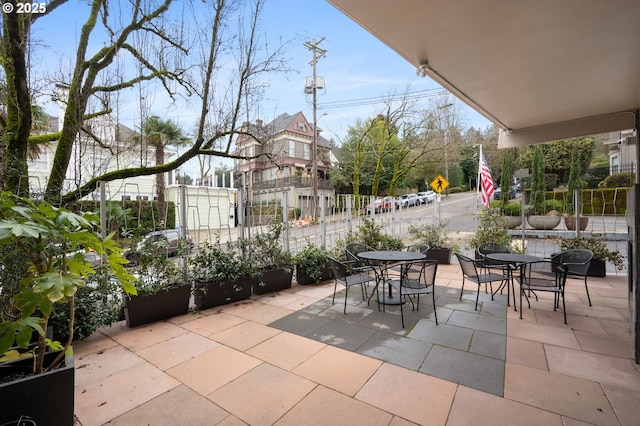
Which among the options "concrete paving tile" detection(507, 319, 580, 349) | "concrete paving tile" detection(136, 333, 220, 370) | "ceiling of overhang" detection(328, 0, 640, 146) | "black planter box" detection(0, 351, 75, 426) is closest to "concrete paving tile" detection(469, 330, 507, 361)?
"concrete paving tile" detection(507, 319, 580, 349)

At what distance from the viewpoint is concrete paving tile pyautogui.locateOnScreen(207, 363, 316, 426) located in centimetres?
194

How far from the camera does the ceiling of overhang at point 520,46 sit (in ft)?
7.03

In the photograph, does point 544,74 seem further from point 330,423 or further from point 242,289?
point 242,289

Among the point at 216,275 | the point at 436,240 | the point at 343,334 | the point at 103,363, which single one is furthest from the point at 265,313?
the point at 436,240

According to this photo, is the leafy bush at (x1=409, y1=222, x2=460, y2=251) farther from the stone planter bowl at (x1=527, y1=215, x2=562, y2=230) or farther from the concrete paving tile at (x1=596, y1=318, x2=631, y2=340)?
the stone planter bowl at (x1=527, y1=215, x2=562, y2=230)

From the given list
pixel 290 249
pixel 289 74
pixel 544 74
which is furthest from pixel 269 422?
pixel 289 74

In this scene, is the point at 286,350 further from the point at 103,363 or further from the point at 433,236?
the point at 433,236

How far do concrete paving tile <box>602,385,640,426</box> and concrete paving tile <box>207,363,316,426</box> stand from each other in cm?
205

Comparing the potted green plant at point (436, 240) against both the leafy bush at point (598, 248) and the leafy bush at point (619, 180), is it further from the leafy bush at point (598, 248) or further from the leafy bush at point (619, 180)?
the leafy bush at point (619, 180)

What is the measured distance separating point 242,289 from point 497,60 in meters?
4.27

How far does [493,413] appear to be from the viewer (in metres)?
1.90

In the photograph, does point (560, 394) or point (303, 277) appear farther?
point (303, 277)

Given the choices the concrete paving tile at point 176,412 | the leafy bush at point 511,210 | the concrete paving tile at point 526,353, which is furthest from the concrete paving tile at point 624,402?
the leafy bush at point 511,210

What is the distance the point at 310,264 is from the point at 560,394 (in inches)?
144
